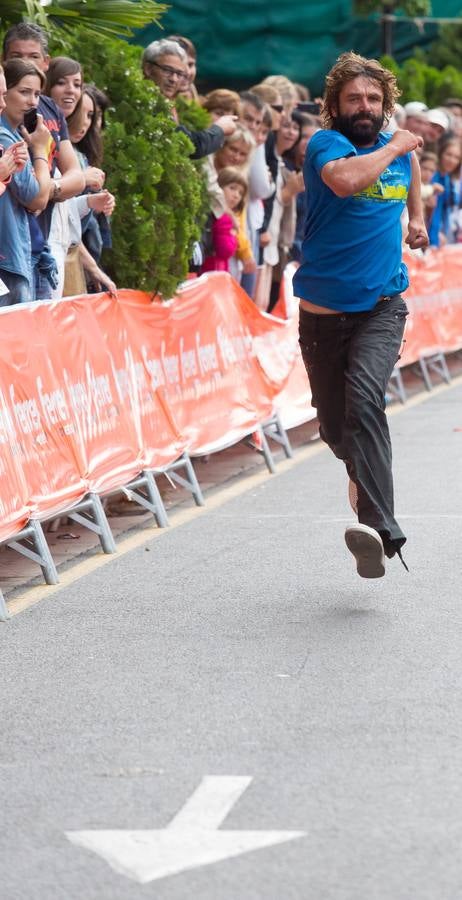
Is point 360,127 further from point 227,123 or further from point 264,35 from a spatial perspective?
point 264,35

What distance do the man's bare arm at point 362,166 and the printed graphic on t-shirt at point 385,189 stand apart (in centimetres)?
18

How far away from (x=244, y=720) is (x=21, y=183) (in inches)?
157

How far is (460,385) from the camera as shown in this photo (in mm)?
16734

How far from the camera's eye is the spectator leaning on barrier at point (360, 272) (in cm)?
712

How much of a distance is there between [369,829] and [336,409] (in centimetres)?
337

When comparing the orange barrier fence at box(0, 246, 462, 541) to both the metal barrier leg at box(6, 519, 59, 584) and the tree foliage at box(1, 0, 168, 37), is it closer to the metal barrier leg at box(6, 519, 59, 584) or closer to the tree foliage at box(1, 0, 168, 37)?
the metal barrier leg at box(6, 519, 59, 584)

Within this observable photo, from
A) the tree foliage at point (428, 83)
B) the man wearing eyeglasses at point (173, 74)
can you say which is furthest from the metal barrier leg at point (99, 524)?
the tree foliage at point (428, 83)

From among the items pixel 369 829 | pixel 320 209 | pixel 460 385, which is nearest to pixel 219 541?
pixel 320 209

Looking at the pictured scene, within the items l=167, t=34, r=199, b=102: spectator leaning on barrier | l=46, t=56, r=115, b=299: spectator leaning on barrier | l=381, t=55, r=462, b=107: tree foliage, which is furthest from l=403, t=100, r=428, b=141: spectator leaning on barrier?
l=46, t=56, r=115, b=299: spectator leaning on barrier

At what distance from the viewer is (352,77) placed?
283 inches

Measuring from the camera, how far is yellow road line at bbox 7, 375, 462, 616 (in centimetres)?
766

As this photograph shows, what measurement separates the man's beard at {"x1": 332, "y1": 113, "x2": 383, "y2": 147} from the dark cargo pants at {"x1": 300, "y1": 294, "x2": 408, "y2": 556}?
0.67 m

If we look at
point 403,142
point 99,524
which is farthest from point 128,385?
point 403,142

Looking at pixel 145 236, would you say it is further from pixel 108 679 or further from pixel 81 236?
pixel 108 679
